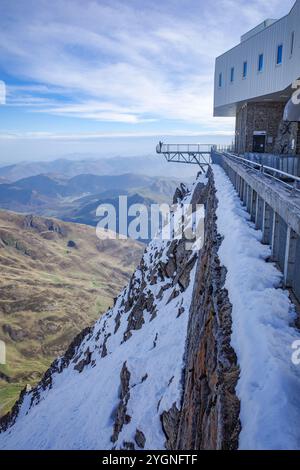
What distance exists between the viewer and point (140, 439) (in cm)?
1090

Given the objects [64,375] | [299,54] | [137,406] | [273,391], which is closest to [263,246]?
[273,391]

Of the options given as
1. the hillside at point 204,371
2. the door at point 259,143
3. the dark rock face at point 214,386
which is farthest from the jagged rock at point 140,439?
the door at point 259,143

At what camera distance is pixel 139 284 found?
102 feet

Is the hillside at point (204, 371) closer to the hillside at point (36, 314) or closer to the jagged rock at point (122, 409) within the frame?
the jagged rock at point (122, 409)

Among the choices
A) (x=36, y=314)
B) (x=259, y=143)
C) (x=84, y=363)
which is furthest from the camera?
(x=36, y=314)

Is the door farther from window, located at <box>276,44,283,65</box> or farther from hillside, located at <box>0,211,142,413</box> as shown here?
hillside, located at <box>0,211,142,413</box>

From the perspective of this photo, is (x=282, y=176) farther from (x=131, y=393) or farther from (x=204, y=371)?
(x=131, y=393)

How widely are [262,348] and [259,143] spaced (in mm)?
24762

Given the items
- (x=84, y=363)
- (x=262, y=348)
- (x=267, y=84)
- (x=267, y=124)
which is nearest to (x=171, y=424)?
(x=262, y=348)

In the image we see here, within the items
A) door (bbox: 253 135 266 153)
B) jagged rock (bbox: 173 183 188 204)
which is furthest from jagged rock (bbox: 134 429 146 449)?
jagged rock (bbox: 173 183 188 204)

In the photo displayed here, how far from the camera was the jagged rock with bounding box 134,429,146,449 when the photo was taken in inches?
423

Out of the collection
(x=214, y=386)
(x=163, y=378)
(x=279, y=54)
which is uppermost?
(x=279, y=54)
